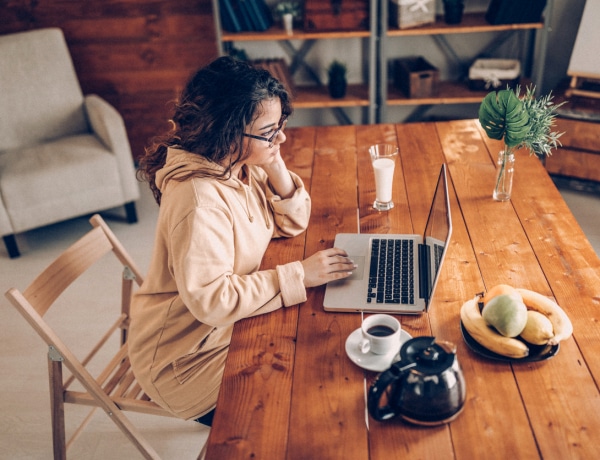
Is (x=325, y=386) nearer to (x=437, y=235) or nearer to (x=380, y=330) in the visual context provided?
(x=380, y=330)

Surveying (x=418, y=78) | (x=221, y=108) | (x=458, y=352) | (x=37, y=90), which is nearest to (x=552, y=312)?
(x=458, y=352)

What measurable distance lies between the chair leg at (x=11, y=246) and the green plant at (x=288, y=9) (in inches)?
74.0

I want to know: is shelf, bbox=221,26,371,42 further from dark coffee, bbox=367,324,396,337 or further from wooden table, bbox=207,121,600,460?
dark coffee, bbox=367,324,396,337

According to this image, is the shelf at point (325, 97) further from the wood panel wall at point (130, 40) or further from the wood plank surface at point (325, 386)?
the wood plank surface at point (325, 386)

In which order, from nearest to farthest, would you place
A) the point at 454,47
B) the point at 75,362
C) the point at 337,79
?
the point at 75,362 < the point at 337,79 < the point at 454,47

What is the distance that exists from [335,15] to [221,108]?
2.15 metres

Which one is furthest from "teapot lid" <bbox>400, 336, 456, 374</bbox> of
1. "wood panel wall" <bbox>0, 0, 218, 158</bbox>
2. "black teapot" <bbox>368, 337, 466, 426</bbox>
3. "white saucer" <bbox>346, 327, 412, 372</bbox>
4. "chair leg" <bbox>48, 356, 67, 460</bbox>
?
"wood panel wall" <bbox>0, 0, 218, 158</bbox>

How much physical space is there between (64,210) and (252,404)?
7.39 ft

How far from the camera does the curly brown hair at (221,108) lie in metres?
1.35

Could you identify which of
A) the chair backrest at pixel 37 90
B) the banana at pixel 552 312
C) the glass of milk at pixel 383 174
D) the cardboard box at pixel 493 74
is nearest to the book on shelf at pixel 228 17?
the chair backrest at pixel 37 90

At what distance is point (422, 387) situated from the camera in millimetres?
968

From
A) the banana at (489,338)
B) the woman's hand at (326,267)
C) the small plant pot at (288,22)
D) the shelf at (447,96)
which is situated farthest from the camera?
the shelf at (447,96)

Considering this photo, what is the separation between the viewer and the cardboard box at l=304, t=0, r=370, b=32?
323 cm

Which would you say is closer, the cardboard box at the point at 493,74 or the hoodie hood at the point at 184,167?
the hoodie hood at the point at 184,167
